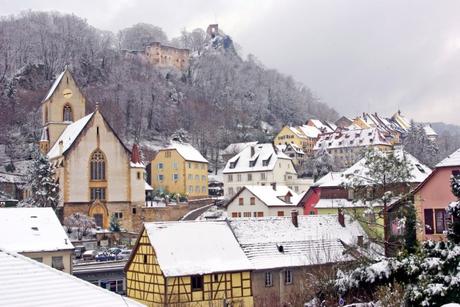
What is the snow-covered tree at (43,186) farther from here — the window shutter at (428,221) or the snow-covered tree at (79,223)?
the window shutter at (428,221)

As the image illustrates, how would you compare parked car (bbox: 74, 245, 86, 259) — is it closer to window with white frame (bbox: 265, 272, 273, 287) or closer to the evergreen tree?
the evergreen tree

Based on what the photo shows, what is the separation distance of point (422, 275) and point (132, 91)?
100650 mm

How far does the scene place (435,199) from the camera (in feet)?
118

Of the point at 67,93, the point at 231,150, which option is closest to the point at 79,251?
the point at 67,93

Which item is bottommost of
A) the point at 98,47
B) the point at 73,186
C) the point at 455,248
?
the point at 455,248

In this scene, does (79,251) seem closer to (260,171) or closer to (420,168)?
(420,168)

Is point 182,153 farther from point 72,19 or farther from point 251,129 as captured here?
point 72,19

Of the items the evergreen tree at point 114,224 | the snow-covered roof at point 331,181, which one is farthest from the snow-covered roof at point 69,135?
the snow-covered roof at point 331,181

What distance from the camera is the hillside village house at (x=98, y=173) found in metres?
64.4

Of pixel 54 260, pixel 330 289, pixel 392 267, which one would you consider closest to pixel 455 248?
pixel 392 267

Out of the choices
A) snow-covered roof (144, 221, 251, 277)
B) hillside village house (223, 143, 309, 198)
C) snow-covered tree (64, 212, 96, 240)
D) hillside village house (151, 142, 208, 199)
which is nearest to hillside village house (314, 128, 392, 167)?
hillside village house (223, 143, 309, 198)

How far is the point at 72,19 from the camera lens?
140875mm

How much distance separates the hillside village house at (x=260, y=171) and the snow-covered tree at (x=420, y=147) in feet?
69.6

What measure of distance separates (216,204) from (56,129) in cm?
2165
